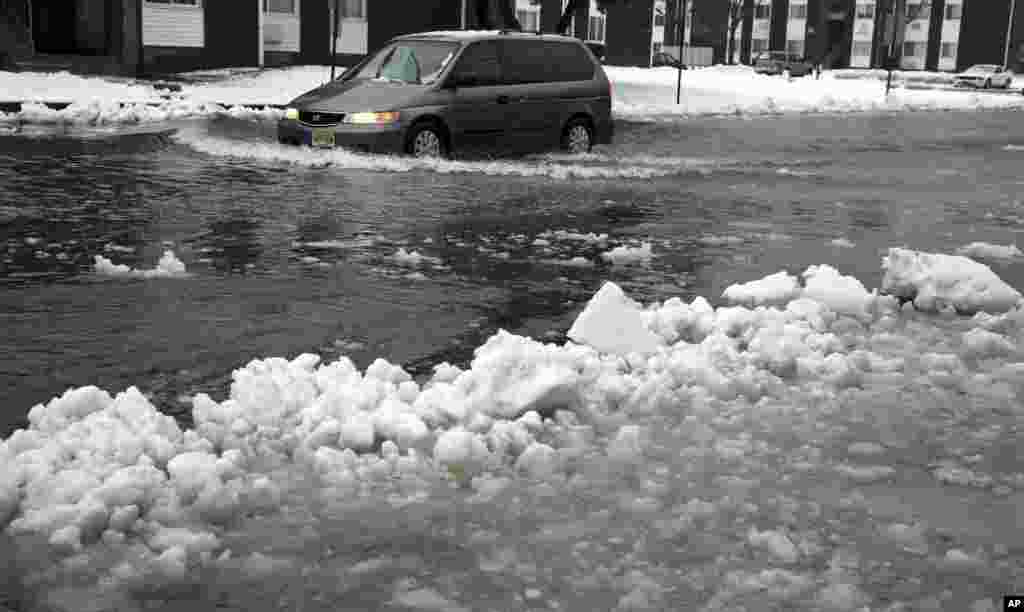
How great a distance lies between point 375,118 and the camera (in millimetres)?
13961

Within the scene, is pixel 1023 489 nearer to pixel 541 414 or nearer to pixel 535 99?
pixel 541 414

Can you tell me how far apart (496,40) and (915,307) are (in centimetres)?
955

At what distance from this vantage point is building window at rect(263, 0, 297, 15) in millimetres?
32516

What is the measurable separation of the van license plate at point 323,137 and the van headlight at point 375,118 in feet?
1.13

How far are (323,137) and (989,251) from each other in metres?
8.01

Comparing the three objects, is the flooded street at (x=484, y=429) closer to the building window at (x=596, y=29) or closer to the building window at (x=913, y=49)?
the building window at (x=596, y=29)

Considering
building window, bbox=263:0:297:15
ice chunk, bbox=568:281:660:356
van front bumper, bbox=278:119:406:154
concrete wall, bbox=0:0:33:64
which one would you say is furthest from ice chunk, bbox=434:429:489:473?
building window, bbox=263:0:297:15

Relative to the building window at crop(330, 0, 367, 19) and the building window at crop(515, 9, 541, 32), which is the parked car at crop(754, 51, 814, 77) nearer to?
the building window at crop(515, 9, 541, 32)

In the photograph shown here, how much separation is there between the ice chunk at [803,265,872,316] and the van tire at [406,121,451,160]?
8.37 meters

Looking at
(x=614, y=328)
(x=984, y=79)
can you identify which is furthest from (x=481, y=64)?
(x=984, y=79)

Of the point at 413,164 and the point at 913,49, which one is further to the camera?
the point at 913,49

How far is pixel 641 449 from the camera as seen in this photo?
4324 mm

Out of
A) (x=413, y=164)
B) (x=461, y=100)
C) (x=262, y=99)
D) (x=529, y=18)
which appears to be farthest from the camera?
(x=529, y=18)

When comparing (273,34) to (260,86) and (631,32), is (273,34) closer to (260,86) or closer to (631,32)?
(260,86)
